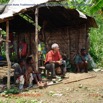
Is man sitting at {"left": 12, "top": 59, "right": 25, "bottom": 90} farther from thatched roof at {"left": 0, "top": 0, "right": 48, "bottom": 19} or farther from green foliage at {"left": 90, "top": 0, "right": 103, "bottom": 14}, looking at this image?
A: green foliage at {"left": 90, "top": 0, "right": 103, "bottom": 14}

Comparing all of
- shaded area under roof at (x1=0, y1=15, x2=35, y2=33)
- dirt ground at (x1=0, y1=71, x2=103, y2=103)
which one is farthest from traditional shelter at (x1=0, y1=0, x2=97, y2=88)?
dirt ground at (x1=0, y1=71, x2=103, y2=103)

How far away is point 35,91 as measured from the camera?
369 inches

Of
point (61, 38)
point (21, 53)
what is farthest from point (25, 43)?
point (61, 38)

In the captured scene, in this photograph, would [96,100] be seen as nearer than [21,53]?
Yes

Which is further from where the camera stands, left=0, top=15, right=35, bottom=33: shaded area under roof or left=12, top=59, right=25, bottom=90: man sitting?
left=0, top=15, right=35, bottom=33: shaded area under roof

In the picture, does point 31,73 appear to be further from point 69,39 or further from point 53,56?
point 69,39

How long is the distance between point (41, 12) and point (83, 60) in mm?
2865

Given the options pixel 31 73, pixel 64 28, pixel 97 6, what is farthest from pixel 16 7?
pixel 97 6

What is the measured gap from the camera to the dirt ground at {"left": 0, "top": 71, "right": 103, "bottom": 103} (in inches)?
322

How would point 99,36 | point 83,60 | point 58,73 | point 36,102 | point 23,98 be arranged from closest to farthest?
point 36,102
point 23,98
point 58,73
point 83,60
point 99,36

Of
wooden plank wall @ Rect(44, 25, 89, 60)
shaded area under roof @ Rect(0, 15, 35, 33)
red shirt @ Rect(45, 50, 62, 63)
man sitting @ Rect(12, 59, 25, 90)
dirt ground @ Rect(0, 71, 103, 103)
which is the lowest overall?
dirt ground @ Rect(0, 71, 103, 103)

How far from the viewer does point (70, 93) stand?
9.16 metres

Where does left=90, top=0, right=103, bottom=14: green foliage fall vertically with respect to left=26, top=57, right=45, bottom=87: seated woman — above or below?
above

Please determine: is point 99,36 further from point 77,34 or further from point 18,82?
point 18,82
